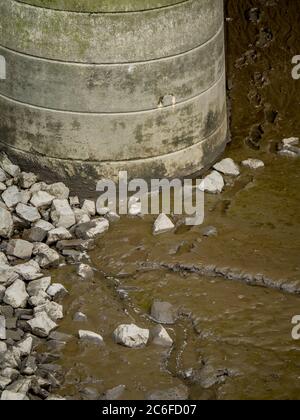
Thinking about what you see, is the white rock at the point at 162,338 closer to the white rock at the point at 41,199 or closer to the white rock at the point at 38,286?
the white rock at the point at 38,286

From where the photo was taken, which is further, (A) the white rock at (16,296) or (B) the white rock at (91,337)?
(A) the white rock at (16,296)

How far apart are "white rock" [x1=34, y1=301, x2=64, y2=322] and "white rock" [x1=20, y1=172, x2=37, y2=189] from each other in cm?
140

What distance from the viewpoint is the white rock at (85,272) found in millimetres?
6141

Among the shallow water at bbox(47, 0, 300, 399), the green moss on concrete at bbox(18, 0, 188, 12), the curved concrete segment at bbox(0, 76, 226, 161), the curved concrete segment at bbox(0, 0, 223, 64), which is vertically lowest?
the shallow water at bbox(47, 0, 300, 399)

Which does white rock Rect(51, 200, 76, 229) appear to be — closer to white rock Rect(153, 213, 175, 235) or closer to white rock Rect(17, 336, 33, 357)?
white rock Rect(153, 213, 175, 235)

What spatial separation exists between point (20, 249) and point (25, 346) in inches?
42.0

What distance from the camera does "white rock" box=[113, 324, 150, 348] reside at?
5.50 m

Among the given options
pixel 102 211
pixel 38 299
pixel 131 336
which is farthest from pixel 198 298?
pixel 102 211

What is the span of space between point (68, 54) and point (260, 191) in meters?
1.97

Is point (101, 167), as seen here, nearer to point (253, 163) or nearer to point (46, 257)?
point (46, 257)

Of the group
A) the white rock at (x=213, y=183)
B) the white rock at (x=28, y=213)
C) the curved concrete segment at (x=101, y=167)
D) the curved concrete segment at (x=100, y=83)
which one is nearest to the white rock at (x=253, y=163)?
the white rock at (x=213, y=183)

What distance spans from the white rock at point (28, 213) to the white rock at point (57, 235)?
236 millimetres

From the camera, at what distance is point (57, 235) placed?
6.42 metres

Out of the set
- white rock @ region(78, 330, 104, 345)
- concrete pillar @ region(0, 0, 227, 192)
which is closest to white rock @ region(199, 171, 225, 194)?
concrete pillar @ region(0, 0, 227, 192)
